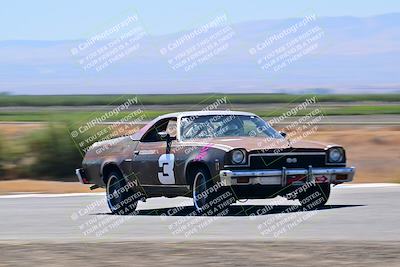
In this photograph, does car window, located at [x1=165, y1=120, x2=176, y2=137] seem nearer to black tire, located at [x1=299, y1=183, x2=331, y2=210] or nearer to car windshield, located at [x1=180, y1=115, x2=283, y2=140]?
car windshield, located at [x1=180, y1=115, x2=283, y2=140]

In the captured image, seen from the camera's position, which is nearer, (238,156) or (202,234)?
(202,234)

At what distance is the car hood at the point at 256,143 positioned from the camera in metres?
16.7

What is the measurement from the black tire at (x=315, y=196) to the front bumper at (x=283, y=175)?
0.51m

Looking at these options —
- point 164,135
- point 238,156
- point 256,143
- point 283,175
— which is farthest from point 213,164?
point 164,135

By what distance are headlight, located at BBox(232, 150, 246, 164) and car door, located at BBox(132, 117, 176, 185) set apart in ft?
4.27

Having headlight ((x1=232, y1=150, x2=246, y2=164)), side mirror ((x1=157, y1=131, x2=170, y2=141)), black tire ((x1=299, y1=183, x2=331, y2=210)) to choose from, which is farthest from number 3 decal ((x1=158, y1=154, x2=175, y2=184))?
black tire ((x1=299, y1=183, x2=331, y2=210))

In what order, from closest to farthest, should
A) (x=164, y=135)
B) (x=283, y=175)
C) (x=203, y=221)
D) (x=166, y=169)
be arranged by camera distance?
(x=203, y=221) → (x=283, y=175) → (x=164, y=135) → (x=166, y=169)

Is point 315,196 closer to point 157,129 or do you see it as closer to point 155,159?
point 155,159

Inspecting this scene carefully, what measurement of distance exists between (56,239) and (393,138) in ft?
84.4

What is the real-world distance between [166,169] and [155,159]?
0.34 metres

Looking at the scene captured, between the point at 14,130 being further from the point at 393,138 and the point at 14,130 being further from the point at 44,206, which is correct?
the point at 44,206

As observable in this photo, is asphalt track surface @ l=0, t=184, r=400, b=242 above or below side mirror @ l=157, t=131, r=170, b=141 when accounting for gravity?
below

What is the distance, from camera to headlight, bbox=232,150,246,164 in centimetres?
1642

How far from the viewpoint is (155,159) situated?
701 inches
